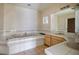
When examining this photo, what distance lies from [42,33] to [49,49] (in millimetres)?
251

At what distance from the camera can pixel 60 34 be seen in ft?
3.90

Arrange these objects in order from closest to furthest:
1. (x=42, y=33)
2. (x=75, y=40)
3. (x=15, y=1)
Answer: (x=15, y=1), (x=75, y=40), (x=42, y=33)

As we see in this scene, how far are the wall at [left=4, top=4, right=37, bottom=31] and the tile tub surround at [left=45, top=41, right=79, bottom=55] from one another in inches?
14.4

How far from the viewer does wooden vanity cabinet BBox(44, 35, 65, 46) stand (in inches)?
45.4

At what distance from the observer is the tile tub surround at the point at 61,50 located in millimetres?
1006

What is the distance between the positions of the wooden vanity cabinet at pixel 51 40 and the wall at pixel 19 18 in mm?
233

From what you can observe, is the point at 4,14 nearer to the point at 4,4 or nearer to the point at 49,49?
the point at 4,4

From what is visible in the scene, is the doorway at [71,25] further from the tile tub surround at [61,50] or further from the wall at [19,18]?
the wall at [19,18]

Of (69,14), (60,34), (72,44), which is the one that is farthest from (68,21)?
(72,44)

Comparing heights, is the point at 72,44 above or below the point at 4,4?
below

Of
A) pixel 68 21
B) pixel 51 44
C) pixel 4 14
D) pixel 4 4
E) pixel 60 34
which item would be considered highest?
pixel 4 4

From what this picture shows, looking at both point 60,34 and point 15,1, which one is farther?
point 60,34

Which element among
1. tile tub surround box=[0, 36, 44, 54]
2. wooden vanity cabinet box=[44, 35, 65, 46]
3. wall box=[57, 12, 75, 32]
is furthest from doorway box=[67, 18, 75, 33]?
tile tub surround box=[0, 36, 44, 54]

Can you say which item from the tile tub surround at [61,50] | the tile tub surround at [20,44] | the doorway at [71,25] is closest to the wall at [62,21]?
the doorway at [71,25]
